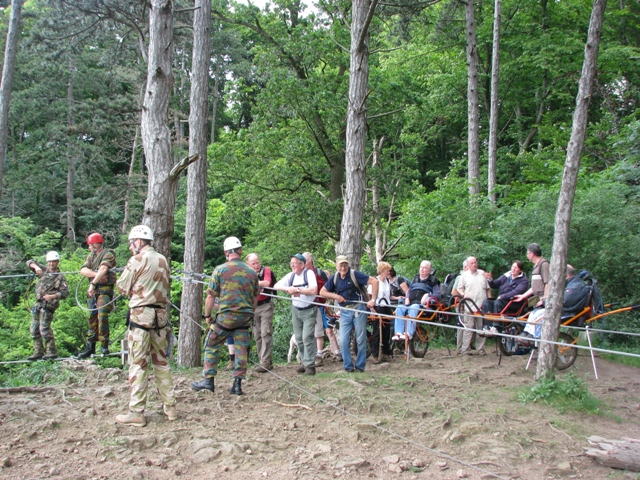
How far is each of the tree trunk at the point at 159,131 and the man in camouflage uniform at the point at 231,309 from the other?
5.39ft

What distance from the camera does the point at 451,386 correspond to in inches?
302

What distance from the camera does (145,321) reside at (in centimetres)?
573

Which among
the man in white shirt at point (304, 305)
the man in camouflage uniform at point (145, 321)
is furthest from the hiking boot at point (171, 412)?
the man in white shirt at point (304, 305)

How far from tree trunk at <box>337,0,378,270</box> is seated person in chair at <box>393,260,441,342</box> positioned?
1232 mm

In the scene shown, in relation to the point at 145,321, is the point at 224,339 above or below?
below

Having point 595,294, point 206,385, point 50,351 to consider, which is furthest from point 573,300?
point 50,351

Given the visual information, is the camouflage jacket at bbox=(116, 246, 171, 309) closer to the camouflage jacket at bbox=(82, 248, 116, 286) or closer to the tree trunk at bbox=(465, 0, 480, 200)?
the camouflage jacket at bbox=(82, 248, 116, 286)

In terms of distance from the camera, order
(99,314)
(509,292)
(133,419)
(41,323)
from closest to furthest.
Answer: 1. (133,419)
2. (99,314)
3. (41,323)
4. (509,292)

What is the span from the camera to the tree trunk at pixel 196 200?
916cm

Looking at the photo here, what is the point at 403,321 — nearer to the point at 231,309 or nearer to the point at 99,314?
the point at 231,309

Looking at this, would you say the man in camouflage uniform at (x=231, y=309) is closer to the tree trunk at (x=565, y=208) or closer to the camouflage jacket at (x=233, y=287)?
the camouflage jacket at (x=233, y=287)

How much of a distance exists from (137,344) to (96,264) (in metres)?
3.09

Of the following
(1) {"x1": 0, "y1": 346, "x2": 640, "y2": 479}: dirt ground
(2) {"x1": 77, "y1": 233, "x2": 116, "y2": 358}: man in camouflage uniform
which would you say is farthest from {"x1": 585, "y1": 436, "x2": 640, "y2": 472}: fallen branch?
(2) {"x1": 77, "y1": 233, "x2": 116, "y2": 358}: man in camouflage uniform

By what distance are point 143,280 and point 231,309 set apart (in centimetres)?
124
